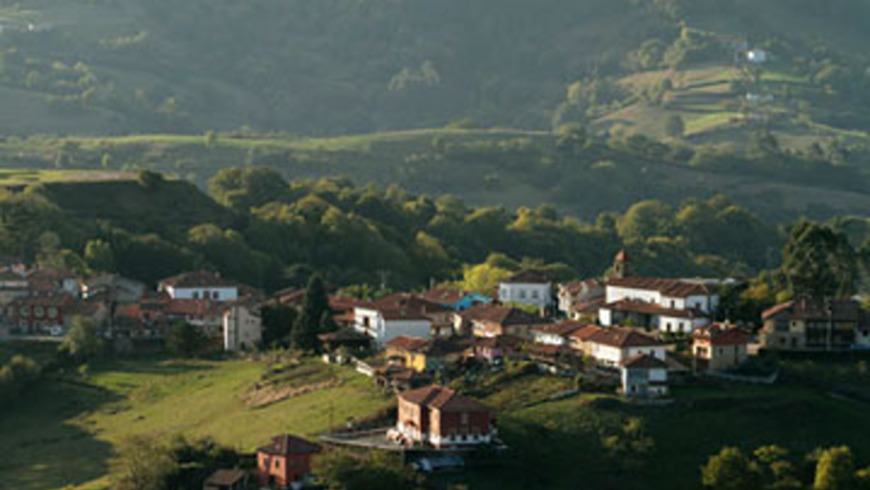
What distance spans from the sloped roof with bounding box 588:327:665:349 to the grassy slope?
11.0 meters

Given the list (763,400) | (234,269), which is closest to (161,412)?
(763,400)

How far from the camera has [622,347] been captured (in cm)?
7494

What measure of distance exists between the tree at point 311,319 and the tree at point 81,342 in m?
11.0

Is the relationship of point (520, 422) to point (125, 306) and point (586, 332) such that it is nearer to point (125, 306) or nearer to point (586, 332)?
point (586, 332)

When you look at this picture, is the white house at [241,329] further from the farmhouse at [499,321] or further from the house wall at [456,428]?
the house wall at [456,428]

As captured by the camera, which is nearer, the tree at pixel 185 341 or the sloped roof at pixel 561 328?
the sloped roof at pixel 561 328

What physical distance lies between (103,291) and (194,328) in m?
12.6

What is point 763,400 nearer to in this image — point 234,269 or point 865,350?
point 865,350

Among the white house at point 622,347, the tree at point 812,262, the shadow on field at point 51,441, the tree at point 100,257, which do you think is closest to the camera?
the shadow on field at point 51,441

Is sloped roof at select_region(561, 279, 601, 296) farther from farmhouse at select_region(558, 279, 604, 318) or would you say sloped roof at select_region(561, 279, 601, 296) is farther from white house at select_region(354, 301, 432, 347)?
white house at select_region(354, 301, 432, 347)

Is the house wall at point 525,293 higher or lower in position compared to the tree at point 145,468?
higher

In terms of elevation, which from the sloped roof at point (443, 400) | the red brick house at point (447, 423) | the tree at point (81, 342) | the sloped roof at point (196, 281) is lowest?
the red brick house at point (447, 423)

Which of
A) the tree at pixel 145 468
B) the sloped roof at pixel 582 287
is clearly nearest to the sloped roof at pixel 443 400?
the tree at pixel 145 468

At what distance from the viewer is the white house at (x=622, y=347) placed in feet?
246
